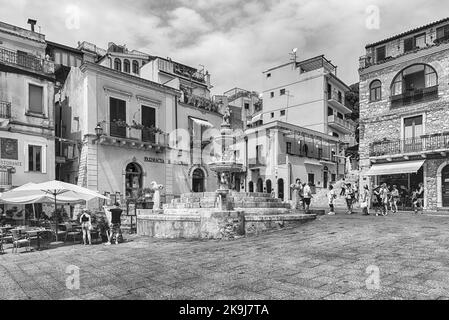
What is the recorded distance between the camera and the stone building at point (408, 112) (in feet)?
72.7

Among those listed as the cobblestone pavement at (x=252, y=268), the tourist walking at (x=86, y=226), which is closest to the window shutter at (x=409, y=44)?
the cobblestone pavement at (x=252, y=268)

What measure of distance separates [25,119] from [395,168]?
2321 cm

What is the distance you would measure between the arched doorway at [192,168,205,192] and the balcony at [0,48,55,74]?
478 inches

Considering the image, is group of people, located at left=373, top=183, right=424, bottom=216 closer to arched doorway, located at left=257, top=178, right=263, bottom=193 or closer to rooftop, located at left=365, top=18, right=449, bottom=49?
rooftop, located at left=365, top=18, right=449, bottom=49

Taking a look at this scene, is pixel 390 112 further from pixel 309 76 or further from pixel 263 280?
pixel 263 280

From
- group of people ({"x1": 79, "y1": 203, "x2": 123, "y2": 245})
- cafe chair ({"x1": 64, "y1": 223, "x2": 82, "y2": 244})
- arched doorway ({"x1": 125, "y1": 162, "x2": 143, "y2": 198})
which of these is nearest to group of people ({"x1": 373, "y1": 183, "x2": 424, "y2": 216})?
group of people ({"x1": 79, "y1": 203, "x2": 123, "y2": 245})

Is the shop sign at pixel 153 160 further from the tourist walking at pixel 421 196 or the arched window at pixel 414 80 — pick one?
the arched window at pixel 414 80

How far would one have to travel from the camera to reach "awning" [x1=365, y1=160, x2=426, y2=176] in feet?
73.6

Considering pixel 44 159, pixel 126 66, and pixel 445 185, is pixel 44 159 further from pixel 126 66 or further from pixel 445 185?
pixel 445 185

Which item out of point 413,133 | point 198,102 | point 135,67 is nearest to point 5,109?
point 198,102

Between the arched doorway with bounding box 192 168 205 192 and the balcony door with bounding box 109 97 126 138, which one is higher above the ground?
the balcony door with bounding box 109 97 126 138

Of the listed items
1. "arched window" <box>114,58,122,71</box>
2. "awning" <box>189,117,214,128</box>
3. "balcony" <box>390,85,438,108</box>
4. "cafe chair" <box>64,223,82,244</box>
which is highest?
"arched window" <box>114,58,122,71</box>
